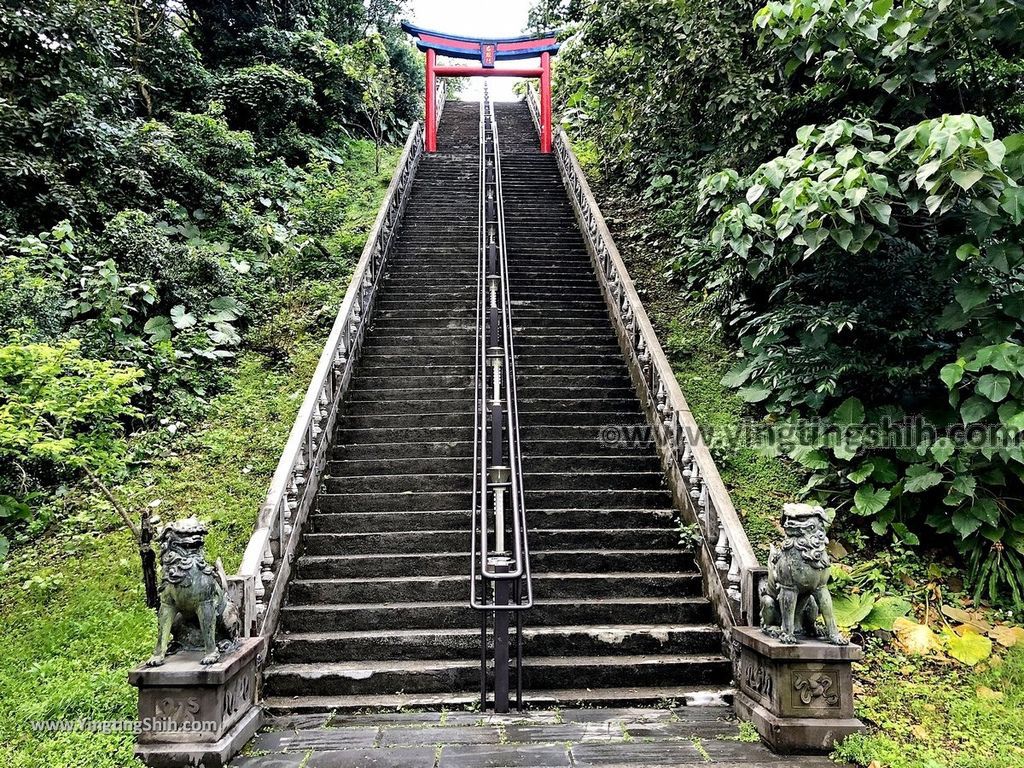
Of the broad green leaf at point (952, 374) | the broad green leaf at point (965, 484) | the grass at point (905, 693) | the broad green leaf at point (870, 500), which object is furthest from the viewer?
the broad green leaf at point (870, 500)

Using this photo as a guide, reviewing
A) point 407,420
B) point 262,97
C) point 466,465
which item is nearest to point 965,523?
point 466,465

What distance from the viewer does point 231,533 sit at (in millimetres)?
5887

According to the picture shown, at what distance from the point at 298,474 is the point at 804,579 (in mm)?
4161

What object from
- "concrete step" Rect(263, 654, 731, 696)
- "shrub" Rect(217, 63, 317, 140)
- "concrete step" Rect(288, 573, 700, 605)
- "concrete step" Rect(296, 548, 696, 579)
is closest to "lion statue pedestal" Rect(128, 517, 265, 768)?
"concrete step" Rect(263, 654, 731, 696)

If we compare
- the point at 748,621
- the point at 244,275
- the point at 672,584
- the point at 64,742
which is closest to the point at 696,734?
the point at 748,621

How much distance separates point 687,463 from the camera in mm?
5938

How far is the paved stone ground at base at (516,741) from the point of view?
3.63m

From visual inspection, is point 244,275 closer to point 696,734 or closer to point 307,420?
point 307,420

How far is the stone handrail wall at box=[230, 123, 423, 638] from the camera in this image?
15.2ft

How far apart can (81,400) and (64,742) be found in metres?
2.64

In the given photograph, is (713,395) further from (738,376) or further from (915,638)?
(915,638)

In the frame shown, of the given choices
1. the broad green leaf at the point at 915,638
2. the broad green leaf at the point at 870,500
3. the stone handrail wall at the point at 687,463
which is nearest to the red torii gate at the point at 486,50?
the stone handrail wall at the point at 687,463

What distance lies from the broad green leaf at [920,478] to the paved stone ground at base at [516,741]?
8.06ft

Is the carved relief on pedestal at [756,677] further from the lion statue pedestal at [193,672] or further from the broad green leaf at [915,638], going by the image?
the lion statue pedestal at [193,672]
